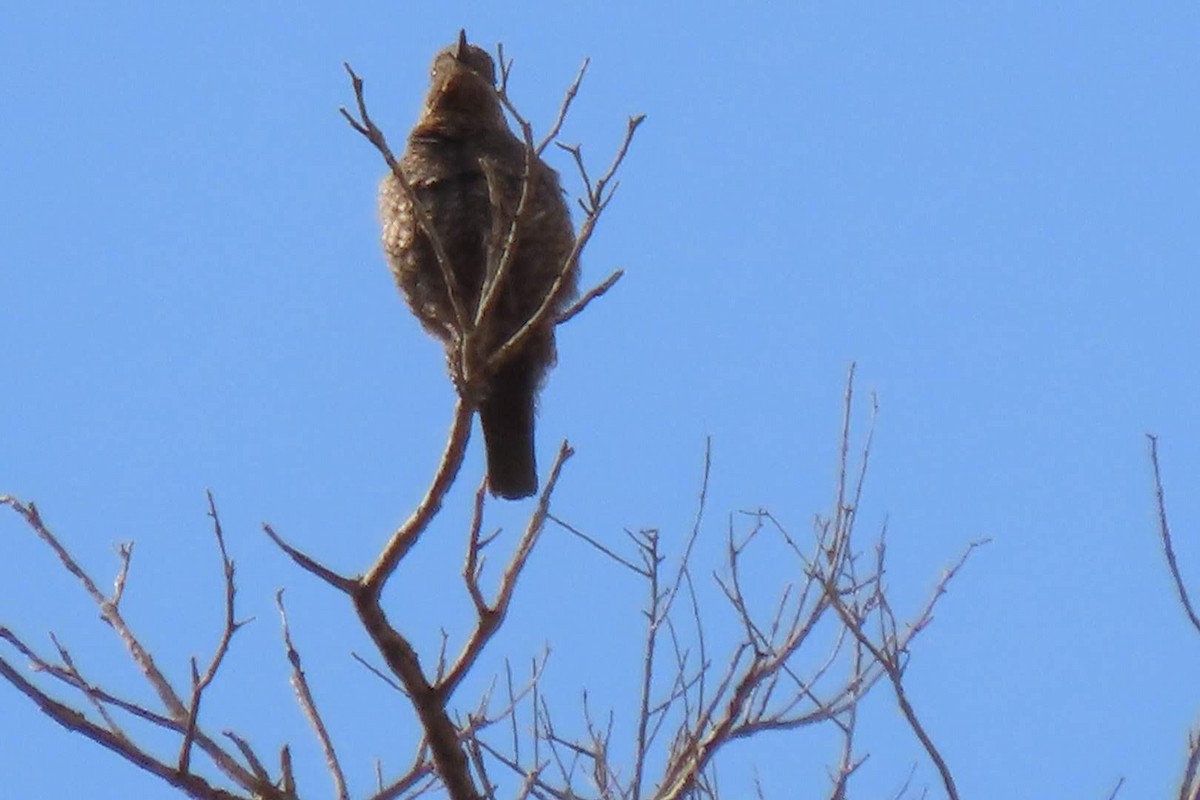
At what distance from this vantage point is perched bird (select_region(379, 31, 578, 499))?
17.8 ft

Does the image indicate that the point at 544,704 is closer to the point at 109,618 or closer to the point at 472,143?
the point at 109,618

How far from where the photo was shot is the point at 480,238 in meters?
5.39

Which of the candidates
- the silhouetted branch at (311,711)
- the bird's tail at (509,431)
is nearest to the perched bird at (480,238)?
the bird's tail at (509,431)

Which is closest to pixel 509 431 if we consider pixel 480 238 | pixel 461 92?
pixel 480 238

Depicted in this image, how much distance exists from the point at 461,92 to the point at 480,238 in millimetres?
640

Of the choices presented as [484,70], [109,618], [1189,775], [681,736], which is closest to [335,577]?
[109,618]

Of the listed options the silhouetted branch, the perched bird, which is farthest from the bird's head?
the silhouetted branch

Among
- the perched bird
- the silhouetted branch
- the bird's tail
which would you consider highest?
the perched bird

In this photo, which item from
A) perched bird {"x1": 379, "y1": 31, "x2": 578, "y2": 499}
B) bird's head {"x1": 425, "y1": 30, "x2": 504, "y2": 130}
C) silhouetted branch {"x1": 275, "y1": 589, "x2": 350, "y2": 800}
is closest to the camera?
silhouetted branch {"x1": 275, "y1": 589, "x2": 350, "y2": 800}

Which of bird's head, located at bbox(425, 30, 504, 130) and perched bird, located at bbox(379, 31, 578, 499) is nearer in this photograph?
perched bird, located at bbox(379, 31, 578, 499)

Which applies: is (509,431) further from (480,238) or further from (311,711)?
(311,711)

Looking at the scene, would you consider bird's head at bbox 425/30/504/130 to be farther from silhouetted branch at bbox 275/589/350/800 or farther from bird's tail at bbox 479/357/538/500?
silhouetted branch at bbox 275/589/350/800

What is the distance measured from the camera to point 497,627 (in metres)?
3.12

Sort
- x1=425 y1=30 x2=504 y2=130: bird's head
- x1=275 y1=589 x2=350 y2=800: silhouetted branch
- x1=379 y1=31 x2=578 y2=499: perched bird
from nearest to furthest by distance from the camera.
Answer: x1=275 y1=589 x2=350 y2=800: silhouetted branch → x1=379 y1=31 x2=578 y2=499: perched bird → x1=425 y1=30 x2=504 y2=130: bird's head
